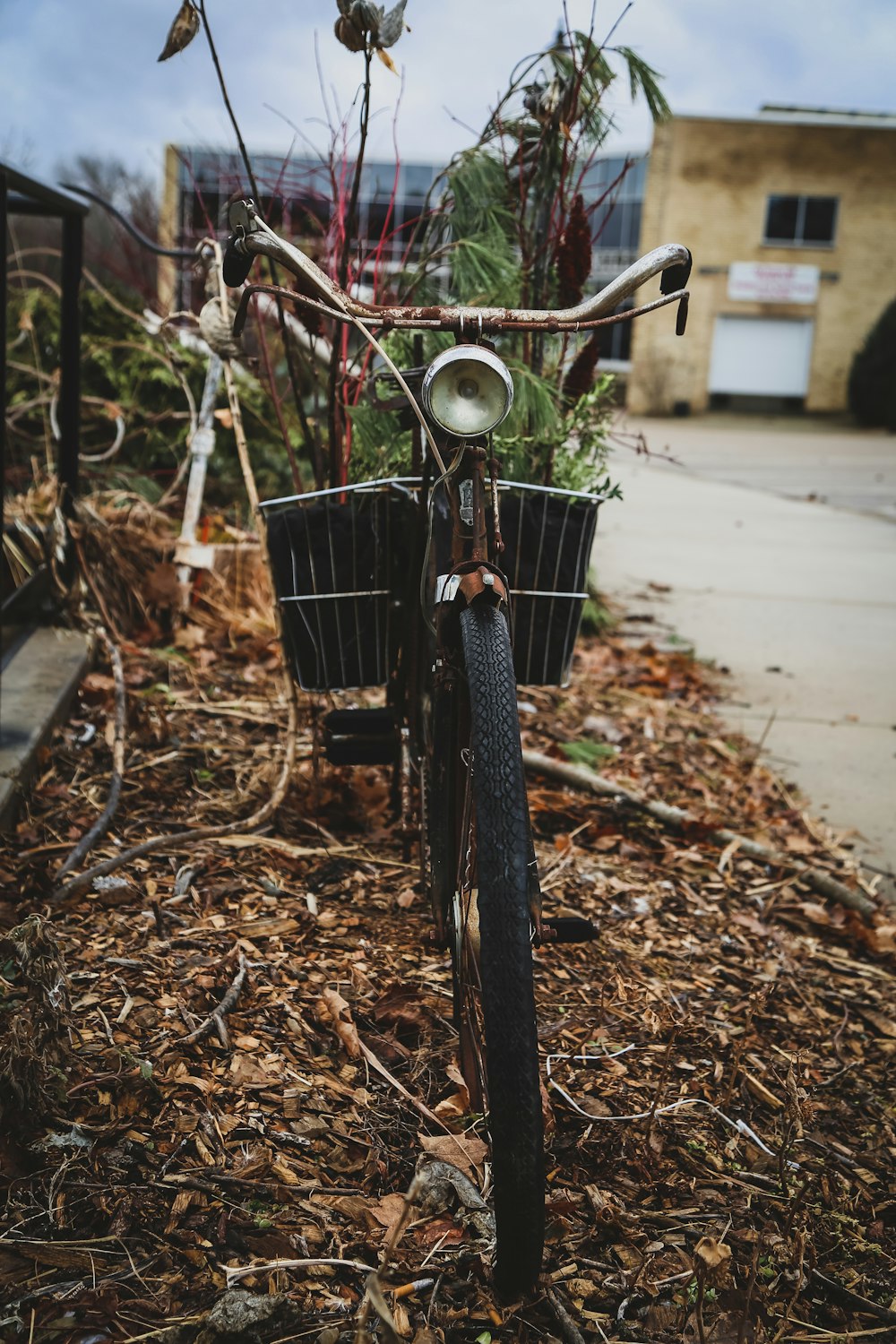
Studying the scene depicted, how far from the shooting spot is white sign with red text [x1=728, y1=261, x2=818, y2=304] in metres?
33.6

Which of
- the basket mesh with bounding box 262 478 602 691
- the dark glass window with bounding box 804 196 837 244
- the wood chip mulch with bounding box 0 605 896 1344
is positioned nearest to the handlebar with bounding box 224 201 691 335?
the basket mesh with bounding box 262 478 602 691

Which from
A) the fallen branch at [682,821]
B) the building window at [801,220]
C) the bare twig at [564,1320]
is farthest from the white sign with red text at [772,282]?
the bare twig at [564,1320]

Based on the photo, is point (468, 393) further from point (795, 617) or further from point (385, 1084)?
point (795, 617)

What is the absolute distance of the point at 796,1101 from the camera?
6.95 feet

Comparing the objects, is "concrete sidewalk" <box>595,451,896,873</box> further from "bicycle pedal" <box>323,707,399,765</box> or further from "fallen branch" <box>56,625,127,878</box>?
"fallen branch" <box>56,625,127,878</box>

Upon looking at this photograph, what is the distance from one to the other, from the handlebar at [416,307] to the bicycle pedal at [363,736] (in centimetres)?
126

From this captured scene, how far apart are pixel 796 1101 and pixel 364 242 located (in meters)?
2.57

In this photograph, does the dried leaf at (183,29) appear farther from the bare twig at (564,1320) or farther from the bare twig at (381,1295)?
the bare twig at (564,1320)

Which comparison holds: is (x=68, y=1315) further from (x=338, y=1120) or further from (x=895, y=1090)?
(x=895, y=1090)

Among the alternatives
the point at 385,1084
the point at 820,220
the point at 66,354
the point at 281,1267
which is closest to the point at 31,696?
the point at 66,354

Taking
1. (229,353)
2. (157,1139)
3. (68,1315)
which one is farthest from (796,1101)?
(229,353)

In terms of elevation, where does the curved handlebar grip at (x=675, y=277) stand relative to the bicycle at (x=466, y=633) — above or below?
above

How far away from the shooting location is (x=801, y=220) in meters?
33.6

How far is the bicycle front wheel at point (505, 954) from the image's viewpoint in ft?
5.00
